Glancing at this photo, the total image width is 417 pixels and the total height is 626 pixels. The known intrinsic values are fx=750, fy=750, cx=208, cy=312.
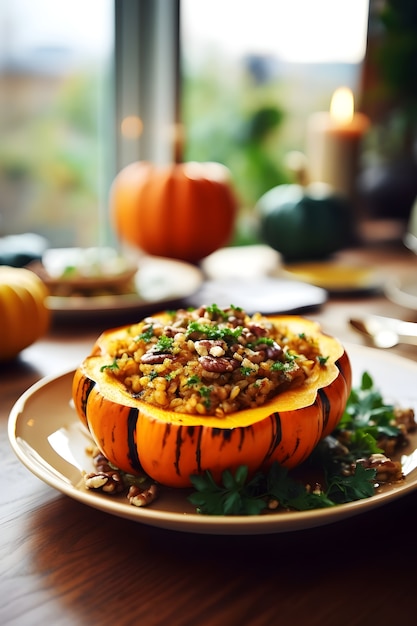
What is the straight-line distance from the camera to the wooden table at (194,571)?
58 centimetres

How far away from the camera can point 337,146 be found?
7.68 ft

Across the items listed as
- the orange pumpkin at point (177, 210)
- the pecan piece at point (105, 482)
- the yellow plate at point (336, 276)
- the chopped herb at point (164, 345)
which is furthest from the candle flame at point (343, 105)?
the pecan piece at point (105, 482)

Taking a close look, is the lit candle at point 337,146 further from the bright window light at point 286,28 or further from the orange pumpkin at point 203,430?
the orange pumpkin at point 203,430

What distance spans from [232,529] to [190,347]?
221 millimetres

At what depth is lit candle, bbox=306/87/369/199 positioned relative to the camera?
7.55 ft

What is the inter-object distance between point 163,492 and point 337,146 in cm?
183

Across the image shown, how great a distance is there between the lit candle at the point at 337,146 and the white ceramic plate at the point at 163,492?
1423 millimetres

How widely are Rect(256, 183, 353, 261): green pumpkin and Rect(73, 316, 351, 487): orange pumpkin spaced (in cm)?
126

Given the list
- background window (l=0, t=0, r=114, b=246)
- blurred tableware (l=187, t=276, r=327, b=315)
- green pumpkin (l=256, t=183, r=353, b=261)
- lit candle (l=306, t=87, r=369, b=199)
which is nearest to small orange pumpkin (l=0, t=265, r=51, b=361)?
blurred tableware (l=187, t=276, r=327, b=315)

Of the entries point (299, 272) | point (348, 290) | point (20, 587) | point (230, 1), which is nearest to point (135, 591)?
point (20, 587)

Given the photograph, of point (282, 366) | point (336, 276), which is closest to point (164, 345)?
point (282, 366)

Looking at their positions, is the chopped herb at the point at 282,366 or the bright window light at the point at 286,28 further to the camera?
the bright window light at the point at 286,28

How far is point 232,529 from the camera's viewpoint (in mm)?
593

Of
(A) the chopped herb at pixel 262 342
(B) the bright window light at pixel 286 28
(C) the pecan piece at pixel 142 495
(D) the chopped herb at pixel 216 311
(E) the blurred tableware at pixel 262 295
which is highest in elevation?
(B) the bright window light at pixel 286 28
